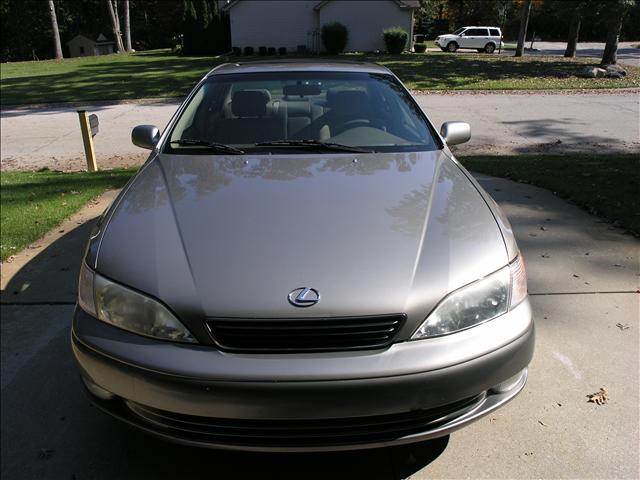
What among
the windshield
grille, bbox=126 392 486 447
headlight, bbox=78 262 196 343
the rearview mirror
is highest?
the rearview mirror

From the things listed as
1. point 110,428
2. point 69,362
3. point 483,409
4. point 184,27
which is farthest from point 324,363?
point 184,27

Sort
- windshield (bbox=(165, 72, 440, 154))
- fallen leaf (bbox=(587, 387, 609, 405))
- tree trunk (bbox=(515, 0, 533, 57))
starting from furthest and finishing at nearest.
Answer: tree trunk (bbox=(515, 0, 533, 57)) < windshield (bbox=(165, 72, 440, 154)) < fallen leaf (bbox=(587, 387, 609, 405))

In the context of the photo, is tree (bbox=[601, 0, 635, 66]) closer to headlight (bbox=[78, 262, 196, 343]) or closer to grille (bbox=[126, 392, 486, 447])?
grille (bbox=[126, 392, 486, 447])

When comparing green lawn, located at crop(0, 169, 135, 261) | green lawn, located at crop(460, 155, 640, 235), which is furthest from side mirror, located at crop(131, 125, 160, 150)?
green lawn, located at crop(460, 155, 640, 235)

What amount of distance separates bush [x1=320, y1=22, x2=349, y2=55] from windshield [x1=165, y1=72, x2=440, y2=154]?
28.2 m

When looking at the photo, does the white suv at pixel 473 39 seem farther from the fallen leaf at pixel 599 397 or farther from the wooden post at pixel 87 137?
the fallen leaf at pixel 599 397

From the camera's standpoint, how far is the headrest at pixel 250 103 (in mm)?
3621

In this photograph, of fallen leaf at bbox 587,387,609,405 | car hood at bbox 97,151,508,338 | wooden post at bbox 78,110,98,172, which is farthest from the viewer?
wooden post at bbox 78,110,98,172

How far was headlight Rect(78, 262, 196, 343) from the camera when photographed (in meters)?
1.99

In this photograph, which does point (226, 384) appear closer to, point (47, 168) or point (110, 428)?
point (110, 428)

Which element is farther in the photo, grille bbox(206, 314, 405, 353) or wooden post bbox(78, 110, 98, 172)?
wooden post bbox(78, 110, 98, 172)

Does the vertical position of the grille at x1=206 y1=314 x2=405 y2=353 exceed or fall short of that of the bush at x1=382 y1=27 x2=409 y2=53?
it exceeds it

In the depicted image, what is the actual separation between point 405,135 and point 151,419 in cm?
228

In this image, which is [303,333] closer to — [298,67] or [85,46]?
[298,67]
